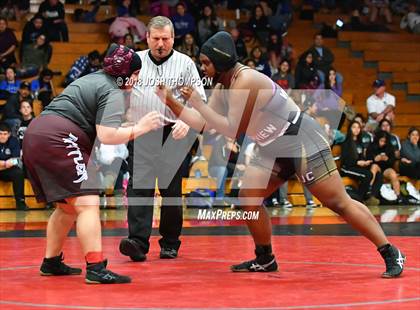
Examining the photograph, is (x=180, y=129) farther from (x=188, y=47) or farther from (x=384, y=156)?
(x=188, y=47)

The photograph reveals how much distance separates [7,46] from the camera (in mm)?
14875

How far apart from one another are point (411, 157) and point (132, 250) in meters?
8.15

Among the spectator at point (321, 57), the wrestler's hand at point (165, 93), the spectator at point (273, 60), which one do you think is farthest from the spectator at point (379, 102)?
the wrestler's hand at point (165, 93)

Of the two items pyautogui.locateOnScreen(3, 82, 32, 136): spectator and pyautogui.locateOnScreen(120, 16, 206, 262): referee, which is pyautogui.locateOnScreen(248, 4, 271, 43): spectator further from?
pyautogui.locateOnScreen(120, 16, 206, 262): referee

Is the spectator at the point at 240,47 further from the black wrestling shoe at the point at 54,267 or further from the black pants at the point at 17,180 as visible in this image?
the black wrestling shoe at the point at 54,267

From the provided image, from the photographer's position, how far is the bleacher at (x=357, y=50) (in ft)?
52.8

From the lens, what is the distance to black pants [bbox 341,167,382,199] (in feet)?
45.5

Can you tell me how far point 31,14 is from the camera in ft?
55.5

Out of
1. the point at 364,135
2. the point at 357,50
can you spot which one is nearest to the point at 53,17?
the point at 364,135

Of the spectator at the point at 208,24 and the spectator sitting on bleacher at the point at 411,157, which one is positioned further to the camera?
the spectator at the point at 208,24

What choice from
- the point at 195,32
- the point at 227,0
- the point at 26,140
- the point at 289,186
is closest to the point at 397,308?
the point at 26,140

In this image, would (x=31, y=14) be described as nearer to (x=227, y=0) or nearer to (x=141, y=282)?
(x=227, y=0)

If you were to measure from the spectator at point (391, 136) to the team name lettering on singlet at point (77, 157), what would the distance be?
8947mm

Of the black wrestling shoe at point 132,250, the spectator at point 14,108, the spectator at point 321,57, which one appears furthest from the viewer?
the spectator at point 321,57
